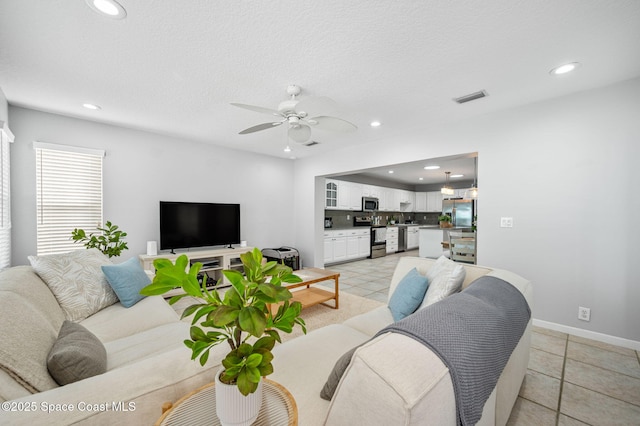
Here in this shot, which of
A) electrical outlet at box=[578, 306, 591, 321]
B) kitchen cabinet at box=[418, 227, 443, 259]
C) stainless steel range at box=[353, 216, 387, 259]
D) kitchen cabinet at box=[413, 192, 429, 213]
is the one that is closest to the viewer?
electrical outlet at box=[578, 306, 591, 321]

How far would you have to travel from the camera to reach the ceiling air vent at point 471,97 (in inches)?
107

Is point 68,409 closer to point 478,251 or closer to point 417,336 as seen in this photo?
point 417,336

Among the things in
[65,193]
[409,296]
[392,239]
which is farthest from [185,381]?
[392,239]

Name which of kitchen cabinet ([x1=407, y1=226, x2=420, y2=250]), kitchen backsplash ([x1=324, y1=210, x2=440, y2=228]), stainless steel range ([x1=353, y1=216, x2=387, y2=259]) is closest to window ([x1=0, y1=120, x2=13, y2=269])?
kitchen backsplash ([x1=324, y1=210, x2=440, y2=228])

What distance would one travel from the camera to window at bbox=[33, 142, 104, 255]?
3234 millimetres

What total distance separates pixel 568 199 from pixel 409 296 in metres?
2.30

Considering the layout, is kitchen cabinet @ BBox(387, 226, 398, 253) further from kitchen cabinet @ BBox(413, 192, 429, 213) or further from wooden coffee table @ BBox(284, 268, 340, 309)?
wooden coffee table @ BBox(284, 268, 340, 309)

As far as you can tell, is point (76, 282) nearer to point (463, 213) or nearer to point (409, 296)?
point (409, 296)

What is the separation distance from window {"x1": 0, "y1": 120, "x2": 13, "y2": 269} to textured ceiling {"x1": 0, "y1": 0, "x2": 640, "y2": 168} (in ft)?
1.61

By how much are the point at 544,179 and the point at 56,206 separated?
19.4 ft

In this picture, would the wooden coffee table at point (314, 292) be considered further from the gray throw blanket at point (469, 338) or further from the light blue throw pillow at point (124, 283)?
the gray throw blanket at point (469, 338)

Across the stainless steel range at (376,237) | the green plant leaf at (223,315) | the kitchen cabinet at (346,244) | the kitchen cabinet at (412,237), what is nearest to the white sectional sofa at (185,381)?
the green plant leaf at (223,315)

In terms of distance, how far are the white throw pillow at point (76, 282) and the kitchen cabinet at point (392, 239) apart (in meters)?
7.09

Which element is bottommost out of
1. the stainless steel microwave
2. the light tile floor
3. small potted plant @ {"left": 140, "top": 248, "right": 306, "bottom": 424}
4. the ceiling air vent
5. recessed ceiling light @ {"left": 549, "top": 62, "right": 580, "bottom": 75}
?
the light tile floor
